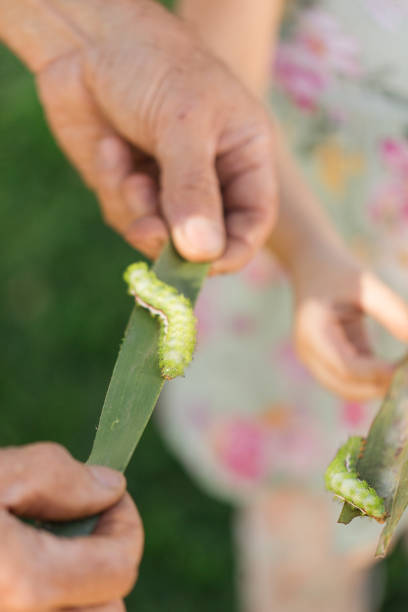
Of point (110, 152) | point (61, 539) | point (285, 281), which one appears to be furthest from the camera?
point (285, 281)

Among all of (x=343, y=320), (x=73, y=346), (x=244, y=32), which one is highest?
(x=244, y=32)

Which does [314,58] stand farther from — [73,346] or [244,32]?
[73,346]

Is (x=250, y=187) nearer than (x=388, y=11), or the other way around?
(x=250, y=187)

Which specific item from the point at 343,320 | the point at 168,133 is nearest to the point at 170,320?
the point at 168,133

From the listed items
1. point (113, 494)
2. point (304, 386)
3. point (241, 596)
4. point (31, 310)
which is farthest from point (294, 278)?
point (31, 310)

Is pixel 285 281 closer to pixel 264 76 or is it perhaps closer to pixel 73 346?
pixel 264 76

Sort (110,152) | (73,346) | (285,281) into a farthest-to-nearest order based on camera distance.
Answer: (73,346) < (285,281) < (110,152)

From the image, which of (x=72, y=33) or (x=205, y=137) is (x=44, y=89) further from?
(x=205, y=137)

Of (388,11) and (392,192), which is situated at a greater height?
(388,11)

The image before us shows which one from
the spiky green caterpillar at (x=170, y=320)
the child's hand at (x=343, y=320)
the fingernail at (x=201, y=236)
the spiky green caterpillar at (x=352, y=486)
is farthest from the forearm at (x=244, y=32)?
the spiky green caterpillar at (x=352, y=486)
